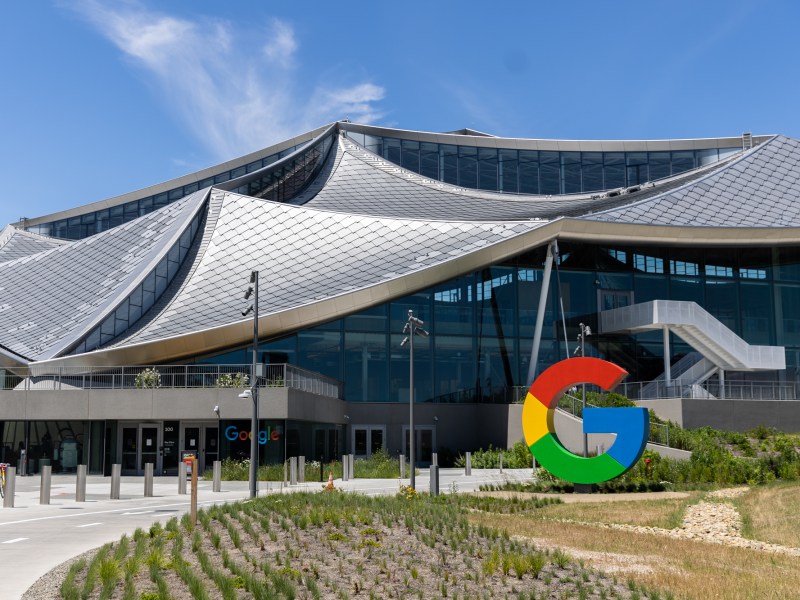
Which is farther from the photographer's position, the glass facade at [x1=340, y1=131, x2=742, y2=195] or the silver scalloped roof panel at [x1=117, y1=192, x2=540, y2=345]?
the glass facade at [x1=340, y1=131, x2=742, y2=195]

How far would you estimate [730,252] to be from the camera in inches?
2071

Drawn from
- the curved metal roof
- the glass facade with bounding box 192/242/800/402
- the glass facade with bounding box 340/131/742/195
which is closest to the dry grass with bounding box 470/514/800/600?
the curved metal roof

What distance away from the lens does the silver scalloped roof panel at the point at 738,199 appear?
164 ft

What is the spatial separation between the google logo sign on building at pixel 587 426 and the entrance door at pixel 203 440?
47.6ft

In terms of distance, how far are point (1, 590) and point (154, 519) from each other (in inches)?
380

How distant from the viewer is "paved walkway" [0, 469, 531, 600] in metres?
14.8

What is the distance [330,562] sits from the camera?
540 inches

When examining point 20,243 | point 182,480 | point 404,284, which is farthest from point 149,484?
point 20,243

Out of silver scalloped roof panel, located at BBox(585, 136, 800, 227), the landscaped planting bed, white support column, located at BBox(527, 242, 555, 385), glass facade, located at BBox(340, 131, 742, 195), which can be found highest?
glass facade, located at BBox(340, 131, 742, 195)

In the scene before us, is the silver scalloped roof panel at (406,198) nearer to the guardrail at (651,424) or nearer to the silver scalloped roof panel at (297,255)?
the silver scalloped roof panel at (297,255)

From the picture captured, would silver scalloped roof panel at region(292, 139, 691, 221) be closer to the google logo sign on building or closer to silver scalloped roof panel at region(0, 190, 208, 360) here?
silver scalloped roof panel at region(0, 190, 208, 360)

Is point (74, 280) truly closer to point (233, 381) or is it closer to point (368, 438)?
point (233, 381)

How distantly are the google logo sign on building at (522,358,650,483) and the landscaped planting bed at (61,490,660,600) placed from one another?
8881 millimetres

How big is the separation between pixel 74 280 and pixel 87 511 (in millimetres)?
28187
